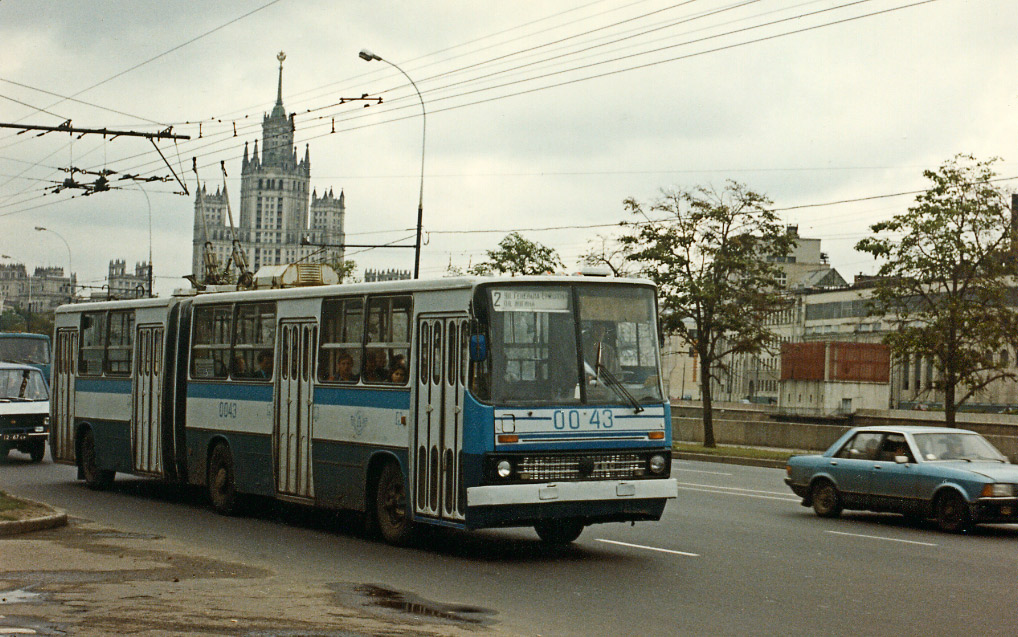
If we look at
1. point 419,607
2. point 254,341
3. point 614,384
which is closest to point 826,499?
point 614,384

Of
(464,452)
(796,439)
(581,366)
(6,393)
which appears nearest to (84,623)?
(464,452)

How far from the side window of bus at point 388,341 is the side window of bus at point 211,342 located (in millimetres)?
3899

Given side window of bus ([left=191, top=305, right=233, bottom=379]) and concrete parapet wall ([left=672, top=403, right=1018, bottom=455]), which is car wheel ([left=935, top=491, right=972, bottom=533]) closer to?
side window of bus ([left=191, top=305, right=233, bottom=379])

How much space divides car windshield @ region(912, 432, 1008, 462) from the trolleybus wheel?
12641 millimetres

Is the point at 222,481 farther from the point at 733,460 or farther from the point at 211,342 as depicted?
the point at 733,460

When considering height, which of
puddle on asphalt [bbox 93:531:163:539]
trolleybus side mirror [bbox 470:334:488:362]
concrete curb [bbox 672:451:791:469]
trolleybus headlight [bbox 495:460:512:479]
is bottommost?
concrete curb [bbox 672:451:791:469]

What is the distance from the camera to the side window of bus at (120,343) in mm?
20641

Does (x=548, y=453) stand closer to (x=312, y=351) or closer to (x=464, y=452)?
(x=464, y=452)

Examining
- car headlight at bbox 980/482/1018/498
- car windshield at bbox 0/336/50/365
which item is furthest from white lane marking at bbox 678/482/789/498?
car windshield at bbox 0/336/50/365

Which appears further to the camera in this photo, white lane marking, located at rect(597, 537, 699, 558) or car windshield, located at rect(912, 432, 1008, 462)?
car windshield, located at rect(912, 432, 1008, 462)

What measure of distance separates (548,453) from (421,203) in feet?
87.5

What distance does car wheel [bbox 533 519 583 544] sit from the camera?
14062 millimetres

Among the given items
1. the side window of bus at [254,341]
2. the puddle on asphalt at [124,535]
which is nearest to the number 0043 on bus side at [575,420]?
the puddle on asphalt at [124,535]

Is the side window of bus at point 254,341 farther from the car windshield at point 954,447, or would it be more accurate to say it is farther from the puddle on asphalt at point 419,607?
the car windshield at point 954,447
